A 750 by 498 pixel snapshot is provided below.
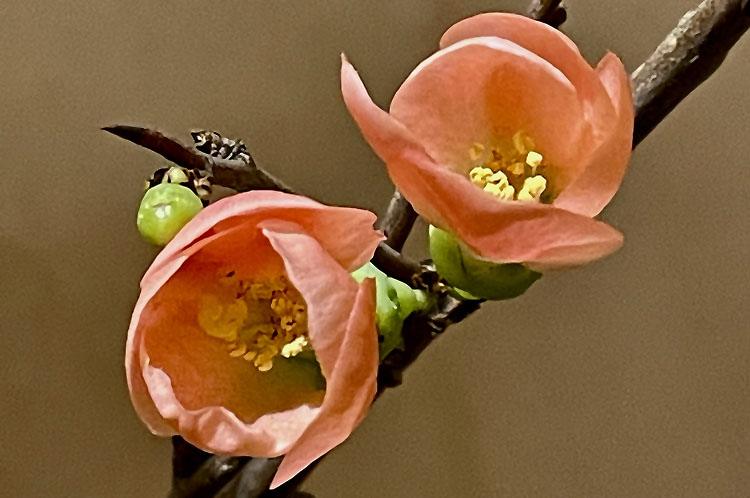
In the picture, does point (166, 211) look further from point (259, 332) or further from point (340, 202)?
point (340, 202)

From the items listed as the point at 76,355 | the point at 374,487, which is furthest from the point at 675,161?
the point at 76,355

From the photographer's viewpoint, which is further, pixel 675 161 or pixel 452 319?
pixel 675 161

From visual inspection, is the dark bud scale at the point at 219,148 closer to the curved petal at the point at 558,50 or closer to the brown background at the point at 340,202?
the curved petal at the point at 558,50

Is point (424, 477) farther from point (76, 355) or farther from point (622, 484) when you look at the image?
point (76, 355)

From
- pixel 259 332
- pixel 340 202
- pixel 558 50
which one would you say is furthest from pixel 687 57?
pixel 340 202

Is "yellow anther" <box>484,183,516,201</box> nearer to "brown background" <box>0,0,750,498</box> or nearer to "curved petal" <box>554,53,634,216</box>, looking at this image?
"curved petal" <box>554,53,634,216</box>

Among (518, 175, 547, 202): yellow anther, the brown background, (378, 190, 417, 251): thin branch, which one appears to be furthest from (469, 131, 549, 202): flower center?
the brown background

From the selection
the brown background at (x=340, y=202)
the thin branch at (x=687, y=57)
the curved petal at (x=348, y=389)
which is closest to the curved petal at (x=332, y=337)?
the curved petal at (x=348, y=389)
